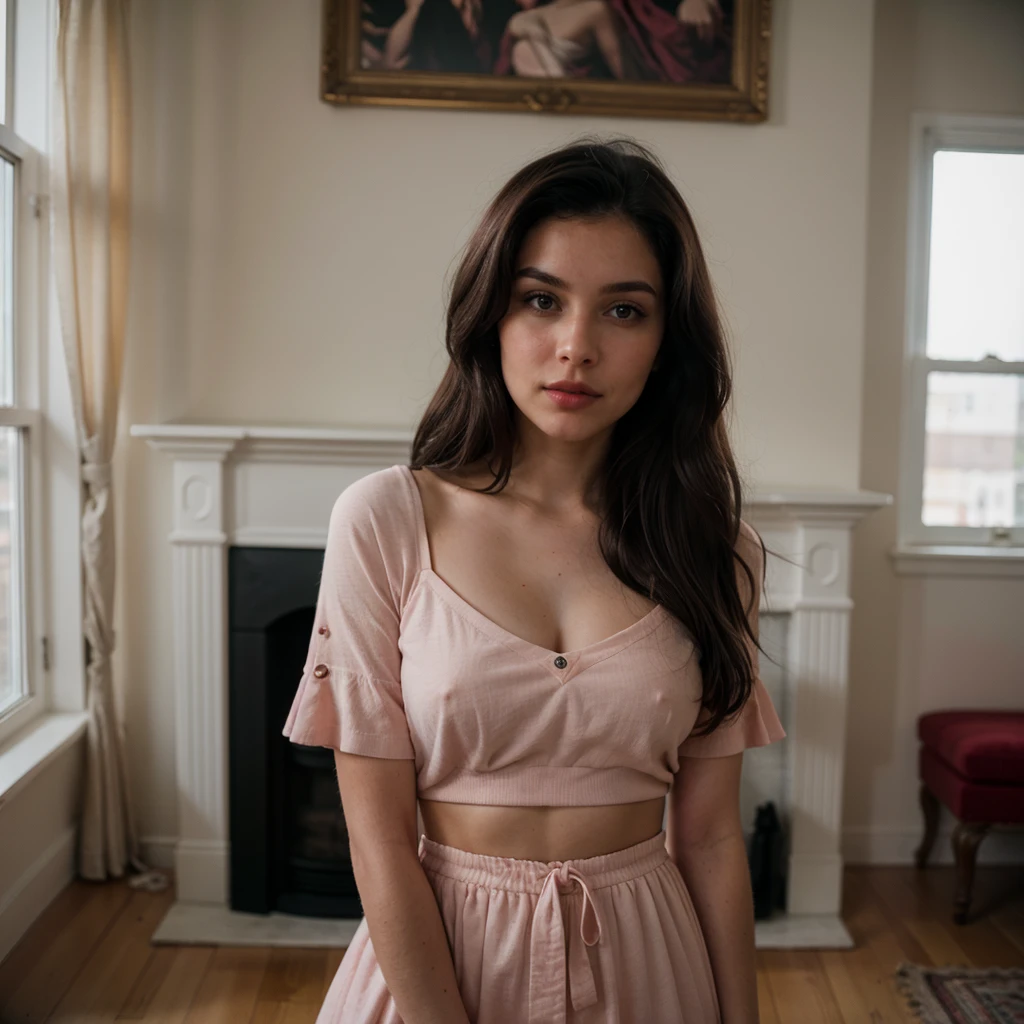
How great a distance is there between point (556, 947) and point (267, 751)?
2032 mm

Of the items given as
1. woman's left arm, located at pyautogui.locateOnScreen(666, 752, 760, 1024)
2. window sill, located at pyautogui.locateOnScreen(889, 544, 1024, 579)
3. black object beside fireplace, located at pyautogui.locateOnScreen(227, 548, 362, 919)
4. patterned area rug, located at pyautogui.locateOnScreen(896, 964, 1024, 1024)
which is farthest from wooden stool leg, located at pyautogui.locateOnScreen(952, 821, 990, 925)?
woman's left arm, located at pyautogui.locateOnScreen(666, 752, 760, 1024)

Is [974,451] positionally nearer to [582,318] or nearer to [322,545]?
[322,545]

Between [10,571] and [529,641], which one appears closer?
[529,641]

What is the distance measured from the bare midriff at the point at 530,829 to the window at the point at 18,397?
2.11m

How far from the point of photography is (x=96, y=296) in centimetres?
289

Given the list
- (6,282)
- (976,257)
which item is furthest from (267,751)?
(976,257)

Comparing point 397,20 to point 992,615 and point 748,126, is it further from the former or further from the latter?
point 992,615

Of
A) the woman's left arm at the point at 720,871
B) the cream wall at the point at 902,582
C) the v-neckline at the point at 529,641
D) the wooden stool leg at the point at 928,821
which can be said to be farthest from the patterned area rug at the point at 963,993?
the v-neckline at the point at 529,641

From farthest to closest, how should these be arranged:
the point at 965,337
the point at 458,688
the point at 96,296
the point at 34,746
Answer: the point at 965,337, the point at 96,296, the point at 34,746, the point at 458,688

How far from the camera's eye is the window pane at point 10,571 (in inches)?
110

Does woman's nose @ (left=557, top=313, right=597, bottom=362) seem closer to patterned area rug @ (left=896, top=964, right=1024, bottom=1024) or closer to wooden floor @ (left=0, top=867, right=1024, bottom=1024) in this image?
wooden floor @ (left=0, top=867, right=1024, bottom=1024)

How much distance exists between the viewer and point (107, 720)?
3.01 meters

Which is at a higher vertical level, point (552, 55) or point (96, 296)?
point (552, 55)

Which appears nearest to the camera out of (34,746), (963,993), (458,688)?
(458,688)
